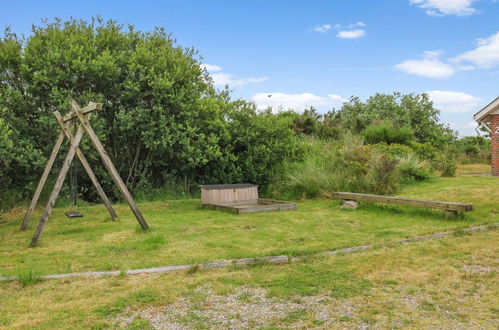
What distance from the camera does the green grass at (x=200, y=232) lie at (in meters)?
6.75

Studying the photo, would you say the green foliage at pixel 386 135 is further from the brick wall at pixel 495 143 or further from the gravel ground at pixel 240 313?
the gravel ground at pixel 240 313

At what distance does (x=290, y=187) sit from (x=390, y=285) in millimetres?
9278

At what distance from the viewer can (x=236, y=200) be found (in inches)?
496

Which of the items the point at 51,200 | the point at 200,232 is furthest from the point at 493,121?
the point at 51,200

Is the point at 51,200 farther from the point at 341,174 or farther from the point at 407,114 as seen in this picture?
the point at 407,114

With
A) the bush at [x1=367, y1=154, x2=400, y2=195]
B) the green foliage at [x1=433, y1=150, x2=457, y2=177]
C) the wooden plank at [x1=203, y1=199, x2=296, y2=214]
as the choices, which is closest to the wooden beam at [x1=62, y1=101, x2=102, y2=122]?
the wooden plank at [x1=203, y1=199, x2=296, y2=214]

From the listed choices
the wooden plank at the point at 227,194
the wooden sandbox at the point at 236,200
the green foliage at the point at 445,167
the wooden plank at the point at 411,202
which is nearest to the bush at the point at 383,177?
the wooden plank at the point at 411,202

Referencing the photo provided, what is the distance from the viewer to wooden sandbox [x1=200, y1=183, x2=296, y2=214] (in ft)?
38.4

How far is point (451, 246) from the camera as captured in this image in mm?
7199

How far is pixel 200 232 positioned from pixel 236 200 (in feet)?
12.8

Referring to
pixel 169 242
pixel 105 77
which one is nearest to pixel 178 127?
pixel 105 77

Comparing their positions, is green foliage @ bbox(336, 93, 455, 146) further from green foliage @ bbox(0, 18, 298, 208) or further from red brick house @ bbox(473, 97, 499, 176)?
green foliage @ bbox(0, 18, 298, 208)

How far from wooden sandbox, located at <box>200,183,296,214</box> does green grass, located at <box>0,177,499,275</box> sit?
1.41 feet

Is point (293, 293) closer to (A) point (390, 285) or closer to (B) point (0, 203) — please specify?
(A) point (390, 285)
